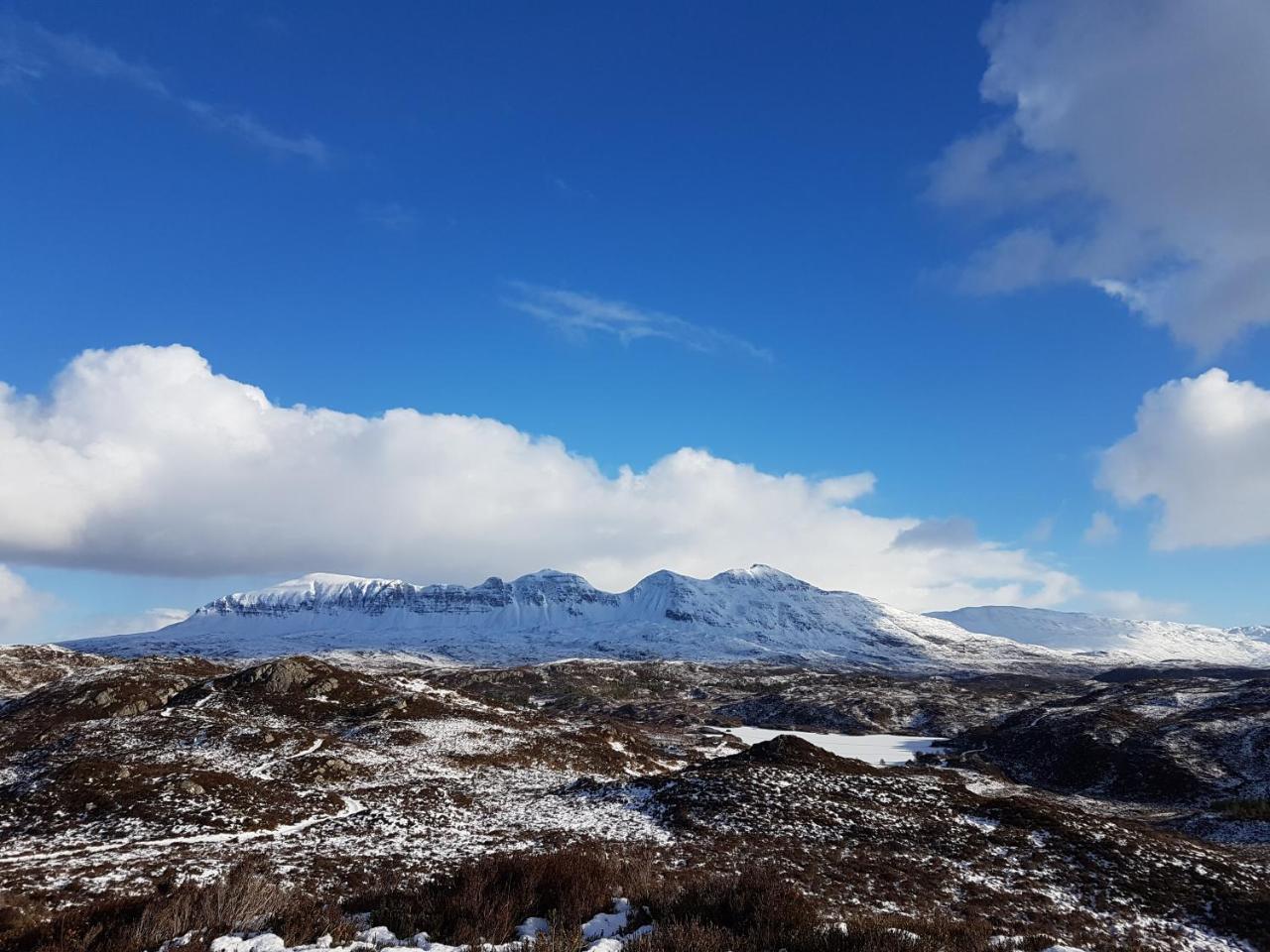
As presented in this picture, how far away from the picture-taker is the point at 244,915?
10797mm

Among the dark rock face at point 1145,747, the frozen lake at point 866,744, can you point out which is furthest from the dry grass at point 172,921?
the dark rock face at point 1145,747

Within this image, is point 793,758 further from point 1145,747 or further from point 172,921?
point 1145,747

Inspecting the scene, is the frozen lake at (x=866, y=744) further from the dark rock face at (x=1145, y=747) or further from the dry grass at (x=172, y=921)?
the dry grass at (x=172, y=921)

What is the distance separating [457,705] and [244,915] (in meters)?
56.2

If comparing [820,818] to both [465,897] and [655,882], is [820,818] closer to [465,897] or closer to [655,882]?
[655,882]

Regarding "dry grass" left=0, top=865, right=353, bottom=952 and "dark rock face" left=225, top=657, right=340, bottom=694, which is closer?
"dry grass" left=0, top=865, right=353, bottom=952

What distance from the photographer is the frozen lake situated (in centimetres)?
6981

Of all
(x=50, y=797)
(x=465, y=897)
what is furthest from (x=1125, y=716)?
(x=50, y=797)

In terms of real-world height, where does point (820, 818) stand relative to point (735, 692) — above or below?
above

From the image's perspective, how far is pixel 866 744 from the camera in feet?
266

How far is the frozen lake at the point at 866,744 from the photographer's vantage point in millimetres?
69812

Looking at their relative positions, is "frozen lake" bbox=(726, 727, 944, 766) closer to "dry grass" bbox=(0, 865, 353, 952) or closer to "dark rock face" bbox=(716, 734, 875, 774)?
"dark rock face" bbox=(716, 734, 875, 774)

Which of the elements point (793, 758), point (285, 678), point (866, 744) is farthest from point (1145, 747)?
point (285, 678)

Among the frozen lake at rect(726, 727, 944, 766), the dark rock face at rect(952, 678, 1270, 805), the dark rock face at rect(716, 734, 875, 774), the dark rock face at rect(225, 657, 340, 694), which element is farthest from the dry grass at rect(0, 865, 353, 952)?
the dark rock face at rect(952, 678, 1270, 805)
